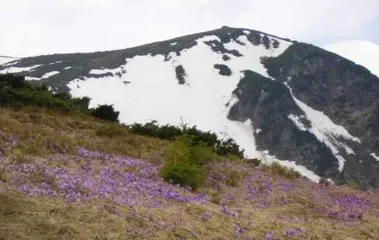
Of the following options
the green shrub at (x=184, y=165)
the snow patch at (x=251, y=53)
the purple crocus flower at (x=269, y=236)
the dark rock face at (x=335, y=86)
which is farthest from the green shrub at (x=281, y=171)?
the snow patch at (x=251, y=53)

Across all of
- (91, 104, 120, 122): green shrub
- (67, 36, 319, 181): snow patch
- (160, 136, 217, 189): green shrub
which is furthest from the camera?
(67, 36, 319, 181): snow patch

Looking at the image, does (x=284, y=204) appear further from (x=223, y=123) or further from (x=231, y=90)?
(x=231, y=90)

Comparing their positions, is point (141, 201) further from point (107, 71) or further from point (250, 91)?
point (107, 71)

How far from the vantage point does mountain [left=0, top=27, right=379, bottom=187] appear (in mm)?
114938

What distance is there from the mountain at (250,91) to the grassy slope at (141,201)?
90055 millimetres

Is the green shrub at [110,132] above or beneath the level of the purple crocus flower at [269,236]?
beneath

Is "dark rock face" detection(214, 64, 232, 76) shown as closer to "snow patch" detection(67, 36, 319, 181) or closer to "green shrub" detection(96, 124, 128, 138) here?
"snow patch" detection(67, 36, 319, 181)

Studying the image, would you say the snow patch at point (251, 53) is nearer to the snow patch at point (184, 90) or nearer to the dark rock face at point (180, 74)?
the snow patch at point (184, 90)

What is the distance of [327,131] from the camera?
128875 millimetres

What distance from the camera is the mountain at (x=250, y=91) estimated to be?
377 feet

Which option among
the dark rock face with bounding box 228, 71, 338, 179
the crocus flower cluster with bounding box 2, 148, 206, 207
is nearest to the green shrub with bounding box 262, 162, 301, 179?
the crocus flower cluster with bounding box 2, 148, 206, 207

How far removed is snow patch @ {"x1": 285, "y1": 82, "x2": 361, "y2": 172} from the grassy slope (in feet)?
332

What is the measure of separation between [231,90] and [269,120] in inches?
567

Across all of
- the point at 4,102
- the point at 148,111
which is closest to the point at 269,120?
the point at 148,111
